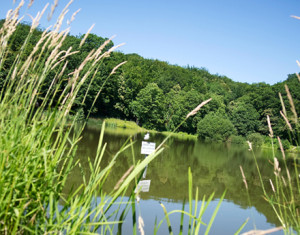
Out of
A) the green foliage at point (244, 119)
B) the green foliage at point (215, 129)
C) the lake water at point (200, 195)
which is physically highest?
the green foliage at point (244, 119)

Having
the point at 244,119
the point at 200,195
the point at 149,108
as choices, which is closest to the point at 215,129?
the point at 149,108

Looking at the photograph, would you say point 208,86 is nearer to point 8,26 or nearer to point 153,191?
point 153,191

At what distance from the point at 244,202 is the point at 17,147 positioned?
7667mm

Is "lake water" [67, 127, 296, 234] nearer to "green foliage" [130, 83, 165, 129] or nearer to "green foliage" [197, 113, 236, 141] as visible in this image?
"green foliage" [197, 113, 236, 141]

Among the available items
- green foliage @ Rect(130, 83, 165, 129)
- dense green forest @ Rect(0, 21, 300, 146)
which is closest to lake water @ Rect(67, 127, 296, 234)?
dense green forest @ Rect(0, 21, 300, 146)

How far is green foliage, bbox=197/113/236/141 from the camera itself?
115ft

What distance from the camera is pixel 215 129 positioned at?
35.1 meters

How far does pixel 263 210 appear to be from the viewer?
727cm

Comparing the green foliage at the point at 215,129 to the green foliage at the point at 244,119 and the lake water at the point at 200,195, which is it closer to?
the green foliage at the point at 244,119

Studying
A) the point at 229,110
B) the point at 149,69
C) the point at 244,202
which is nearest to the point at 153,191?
the point at 244,202

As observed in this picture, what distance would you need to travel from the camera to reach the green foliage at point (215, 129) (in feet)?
115

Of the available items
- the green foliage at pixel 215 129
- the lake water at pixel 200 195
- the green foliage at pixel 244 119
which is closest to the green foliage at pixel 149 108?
the green foliage at pixel 215 129

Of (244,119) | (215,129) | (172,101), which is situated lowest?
(215,129)

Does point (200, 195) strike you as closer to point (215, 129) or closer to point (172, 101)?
point (215, 129)
